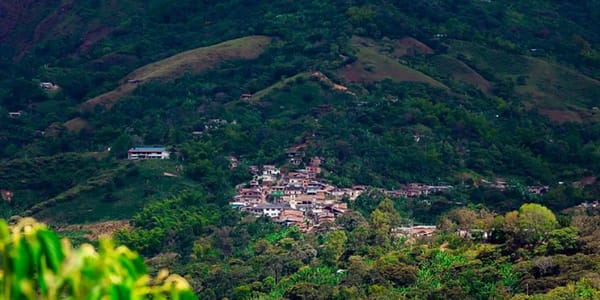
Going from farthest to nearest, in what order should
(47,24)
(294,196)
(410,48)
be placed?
(47,24), (410,48), (294,196)

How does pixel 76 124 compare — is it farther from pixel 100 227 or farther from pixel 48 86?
Answer: pixel 100 227

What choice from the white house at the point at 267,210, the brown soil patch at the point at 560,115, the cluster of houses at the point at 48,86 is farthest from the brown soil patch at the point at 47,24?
the white house at the point at 267,210

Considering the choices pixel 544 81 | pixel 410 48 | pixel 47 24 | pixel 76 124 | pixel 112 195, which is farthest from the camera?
pixel 47 24

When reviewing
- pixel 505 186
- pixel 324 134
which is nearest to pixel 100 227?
pixel 324 134

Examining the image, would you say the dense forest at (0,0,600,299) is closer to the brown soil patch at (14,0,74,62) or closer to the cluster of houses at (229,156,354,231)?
the brown soil patch at (14,0,74,62)

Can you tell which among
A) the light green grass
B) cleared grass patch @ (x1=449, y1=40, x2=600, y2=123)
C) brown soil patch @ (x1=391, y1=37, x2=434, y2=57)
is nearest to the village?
the light green grass

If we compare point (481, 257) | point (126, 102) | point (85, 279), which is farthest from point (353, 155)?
point (85, 279)

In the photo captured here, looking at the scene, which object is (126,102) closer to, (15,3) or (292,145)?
(292,145)
